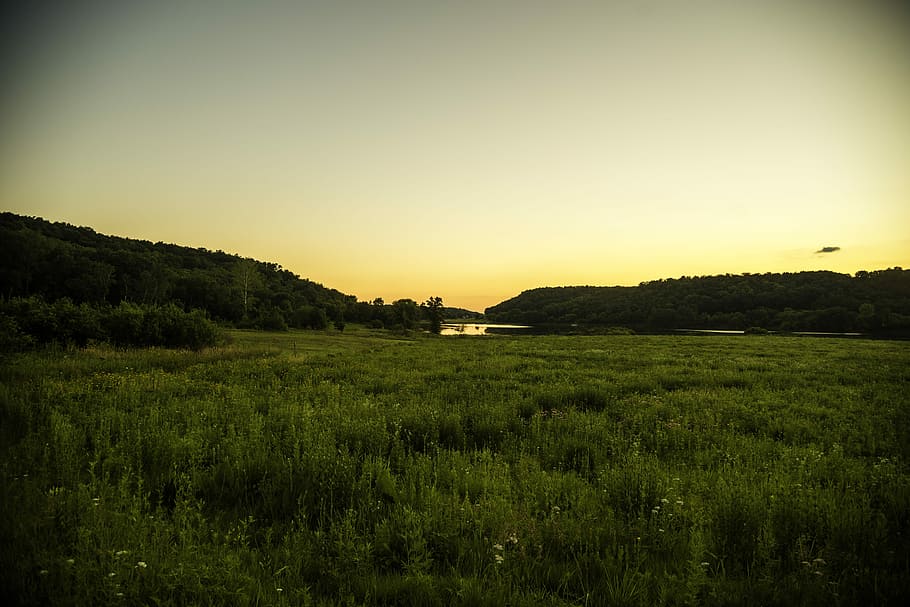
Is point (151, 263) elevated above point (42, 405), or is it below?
above

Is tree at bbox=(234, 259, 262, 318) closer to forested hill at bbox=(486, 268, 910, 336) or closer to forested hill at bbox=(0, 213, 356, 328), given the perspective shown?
forested hill at bbox=(0, 213, 356, 328)

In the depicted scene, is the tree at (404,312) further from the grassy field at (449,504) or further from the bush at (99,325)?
the grassy field at (449,504)

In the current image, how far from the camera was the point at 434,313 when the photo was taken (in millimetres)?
105250

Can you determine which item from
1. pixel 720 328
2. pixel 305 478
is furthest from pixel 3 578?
pixel 720 328

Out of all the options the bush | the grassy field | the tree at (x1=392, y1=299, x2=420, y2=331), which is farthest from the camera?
the tree at (x1=392, y1=299, x2=420, y2=331)

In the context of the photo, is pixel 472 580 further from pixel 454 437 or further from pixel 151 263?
pixel 151 263

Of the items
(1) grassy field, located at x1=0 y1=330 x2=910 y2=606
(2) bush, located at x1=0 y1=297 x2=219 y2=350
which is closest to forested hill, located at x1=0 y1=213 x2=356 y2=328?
(2) bush, located at x1=0 y1=297 x2=219 y2=350

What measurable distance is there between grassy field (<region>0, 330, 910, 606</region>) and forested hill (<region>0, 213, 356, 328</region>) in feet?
204

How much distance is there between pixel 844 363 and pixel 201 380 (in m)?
30.8

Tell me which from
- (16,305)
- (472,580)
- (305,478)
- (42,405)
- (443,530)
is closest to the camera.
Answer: (472,580)

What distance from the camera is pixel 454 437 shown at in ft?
28.8

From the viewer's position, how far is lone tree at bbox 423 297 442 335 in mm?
104375

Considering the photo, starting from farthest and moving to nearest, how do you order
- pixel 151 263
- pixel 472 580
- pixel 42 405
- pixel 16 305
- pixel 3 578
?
1. pixel 151 263
2. pixel 16 305
3. pixel 42 405
4. pixel 472 580
5. pixel 3 578

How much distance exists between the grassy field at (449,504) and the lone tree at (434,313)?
9276 cm
